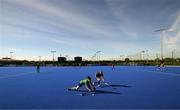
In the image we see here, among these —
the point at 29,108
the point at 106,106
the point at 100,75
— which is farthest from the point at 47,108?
the point at 100,75

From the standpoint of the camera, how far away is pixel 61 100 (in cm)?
1123

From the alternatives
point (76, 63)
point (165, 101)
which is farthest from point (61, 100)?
point (76, 63)

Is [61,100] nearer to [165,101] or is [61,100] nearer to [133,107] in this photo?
[133,107]

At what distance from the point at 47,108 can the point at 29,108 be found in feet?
2.33

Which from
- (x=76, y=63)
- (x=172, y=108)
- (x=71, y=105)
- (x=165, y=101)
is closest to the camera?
(x=172, y=108)

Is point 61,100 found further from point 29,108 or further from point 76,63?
point 76,63

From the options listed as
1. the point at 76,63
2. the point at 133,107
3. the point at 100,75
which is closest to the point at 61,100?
the point at 133,107

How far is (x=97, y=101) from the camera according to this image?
36.0ft

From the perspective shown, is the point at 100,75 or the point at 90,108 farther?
the point at 100,75

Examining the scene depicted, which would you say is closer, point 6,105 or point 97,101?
point 6,105

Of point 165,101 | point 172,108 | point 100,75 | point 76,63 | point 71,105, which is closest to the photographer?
point 172,108

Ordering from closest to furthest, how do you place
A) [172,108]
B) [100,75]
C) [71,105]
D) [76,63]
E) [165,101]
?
[172,108] < [71,105] < [165,101] < [100,75] < [76,63]

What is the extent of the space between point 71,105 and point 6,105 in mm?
2768

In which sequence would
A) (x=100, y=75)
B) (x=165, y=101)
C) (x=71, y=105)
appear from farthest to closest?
(x=100, y=75), (x=165, y=101), (x=71, y=105)
